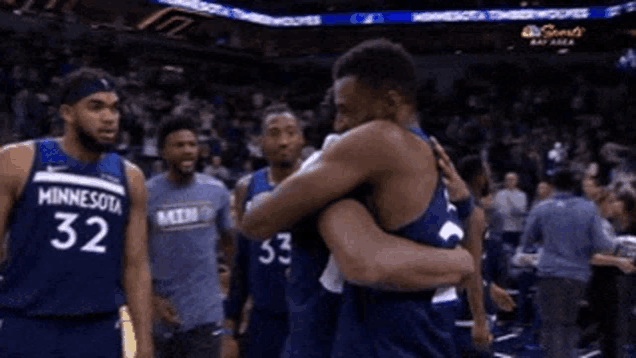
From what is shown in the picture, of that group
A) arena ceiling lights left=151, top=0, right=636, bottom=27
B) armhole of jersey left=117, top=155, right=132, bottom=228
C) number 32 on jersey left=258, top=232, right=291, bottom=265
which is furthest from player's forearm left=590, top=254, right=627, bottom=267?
arena ceiling lights left=151, top=0, right=636, bottom=27

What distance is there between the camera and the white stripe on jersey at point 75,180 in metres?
3.33

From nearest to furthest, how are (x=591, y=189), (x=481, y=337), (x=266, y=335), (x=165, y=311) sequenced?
(x=481, y=337), (x=266, y=335), (x=165, y=311), (x=591, y=189)

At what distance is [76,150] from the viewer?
345 centimetres

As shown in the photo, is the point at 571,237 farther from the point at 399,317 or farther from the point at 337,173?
the point at 337,173

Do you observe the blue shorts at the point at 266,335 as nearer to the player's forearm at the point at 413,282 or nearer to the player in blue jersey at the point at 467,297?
the player in blue jersey at the point at 467,297

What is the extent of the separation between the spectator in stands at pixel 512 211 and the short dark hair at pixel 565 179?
547 cm

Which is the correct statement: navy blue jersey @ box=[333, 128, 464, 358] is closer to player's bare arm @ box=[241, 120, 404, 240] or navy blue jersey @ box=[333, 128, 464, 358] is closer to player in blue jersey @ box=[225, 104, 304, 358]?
player's bare arm @ box=[241, 120, 404, 240]

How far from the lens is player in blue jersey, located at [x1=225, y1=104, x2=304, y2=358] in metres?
4.35

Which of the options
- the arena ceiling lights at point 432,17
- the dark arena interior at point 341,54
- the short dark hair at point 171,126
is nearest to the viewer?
the short dark hair at point 171,126

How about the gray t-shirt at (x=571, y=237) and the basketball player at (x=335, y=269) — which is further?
the gray t-shirt at (x=571, y=237)

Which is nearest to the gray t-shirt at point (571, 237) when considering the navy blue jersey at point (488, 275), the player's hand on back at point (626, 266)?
the player's hand on back at point (626, 266)

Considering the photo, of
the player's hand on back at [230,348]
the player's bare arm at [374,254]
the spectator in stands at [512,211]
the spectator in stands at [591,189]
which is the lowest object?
the spectator in stands at [512,211]

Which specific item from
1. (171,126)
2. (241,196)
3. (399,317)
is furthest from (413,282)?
(171,126)

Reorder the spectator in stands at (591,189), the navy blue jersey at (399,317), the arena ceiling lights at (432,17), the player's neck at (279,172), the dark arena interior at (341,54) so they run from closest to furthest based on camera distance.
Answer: the navy blue jersey at (399,317)
the player's neck at (279,172)
the spectator in stands at (591,189)
the dark arena interior at (341,54)
the arena ceiling lights at (432,17)
